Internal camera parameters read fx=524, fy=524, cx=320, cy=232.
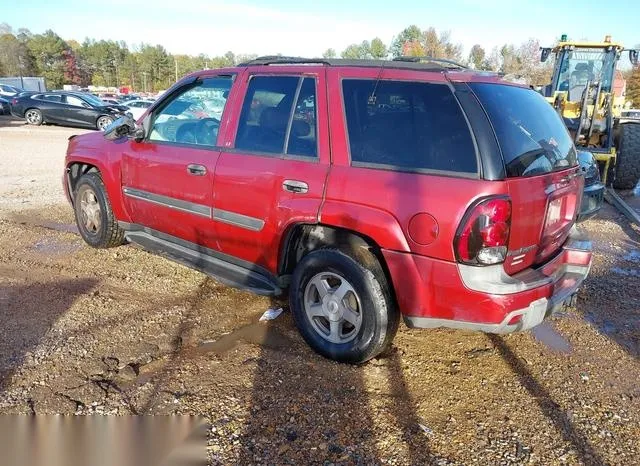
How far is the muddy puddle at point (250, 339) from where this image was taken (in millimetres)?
3643

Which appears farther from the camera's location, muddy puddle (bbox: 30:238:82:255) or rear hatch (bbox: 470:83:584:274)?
muddy puddle (bbox: 30:238:82:255)

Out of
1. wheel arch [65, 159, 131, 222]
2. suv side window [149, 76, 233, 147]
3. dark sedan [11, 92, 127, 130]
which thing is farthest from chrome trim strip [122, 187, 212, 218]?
dark sedan [11, 92, 127, 130]

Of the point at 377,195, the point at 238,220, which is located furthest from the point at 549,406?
the point at 238,220

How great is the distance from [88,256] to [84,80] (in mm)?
104634

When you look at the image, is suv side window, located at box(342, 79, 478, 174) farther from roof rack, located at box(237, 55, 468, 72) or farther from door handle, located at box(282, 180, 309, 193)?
door handle, located at box(282, 180, 309, 193)

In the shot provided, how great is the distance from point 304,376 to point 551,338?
1975 mm

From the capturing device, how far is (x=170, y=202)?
434 cm

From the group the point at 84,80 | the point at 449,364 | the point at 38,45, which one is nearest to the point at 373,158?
the point at 449,364

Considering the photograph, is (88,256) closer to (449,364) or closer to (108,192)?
(108,192)

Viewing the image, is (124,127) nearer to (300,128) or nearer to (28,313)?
(28,313)

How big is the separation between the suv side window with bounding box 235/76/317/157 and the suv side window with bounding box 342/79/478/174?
11.6 inches

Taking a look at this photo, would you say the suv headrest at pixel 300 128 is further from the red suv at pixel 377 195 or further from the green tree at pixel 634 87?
the green tree at pixel 634 87

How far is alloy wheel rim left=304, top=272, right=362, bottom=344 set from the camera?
3.34 metres

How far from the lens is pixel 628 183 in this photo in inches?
382
